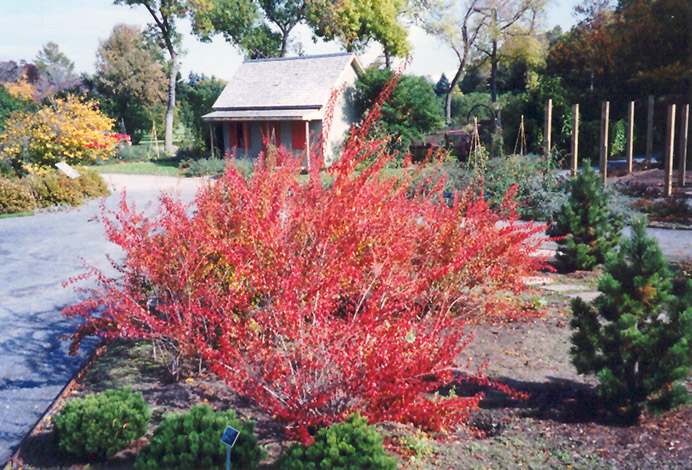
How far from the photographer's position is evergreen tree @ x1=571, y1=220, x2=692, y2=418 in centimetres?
397

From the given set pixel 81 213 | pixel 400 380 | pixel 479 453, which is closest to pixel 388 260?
pixel 400 380

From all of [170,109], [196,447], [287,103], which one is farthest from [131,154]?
[196,447]

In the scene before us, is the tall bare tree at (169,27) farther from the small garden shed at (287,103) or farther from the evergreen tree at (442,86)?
the evergreen tree at (442,86)

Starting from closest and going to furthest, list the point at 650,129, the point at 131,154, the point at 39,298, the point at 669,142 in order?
the point at 39,298 → the point at 669,142 → the point at 650,129 → the point at 131,154

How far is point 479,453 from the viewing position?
3.79m

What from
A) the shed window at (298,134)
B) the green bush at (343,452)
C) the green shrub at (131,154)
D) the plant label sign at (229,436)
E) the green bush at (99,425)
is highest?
the shed window at (298,134)

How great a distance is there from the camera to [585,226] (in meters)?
8.01

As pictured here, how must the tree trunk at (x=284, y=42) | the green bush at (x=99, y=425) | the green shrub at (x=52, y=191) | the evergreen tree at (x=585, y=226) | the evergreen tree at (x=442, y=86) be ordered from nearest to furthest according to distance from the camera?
the green bush at (x=99, y=425) → the evergreen tree at (x=585, y=226) → the green shrub at (x=52, y=191) → the tree trunk at (x=284, y=42) → the evergreen tree at (x=442, y=86)

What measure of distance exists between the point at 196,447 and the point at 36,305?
530cm

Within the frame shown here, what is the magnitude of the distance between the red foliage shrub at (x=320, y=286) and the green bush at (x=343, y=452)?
13 cm

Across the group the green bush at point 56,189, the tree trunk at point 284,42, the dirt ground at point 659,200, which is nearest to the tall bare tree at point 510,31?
the tree trunk at point 284,42

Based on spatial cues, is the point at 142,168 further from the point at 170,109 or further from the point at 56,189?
the point at 56,189

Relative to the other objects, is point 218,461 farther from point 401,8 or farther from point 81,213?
point 401,8

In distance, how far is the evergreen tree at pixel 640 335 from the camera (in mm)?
3975
